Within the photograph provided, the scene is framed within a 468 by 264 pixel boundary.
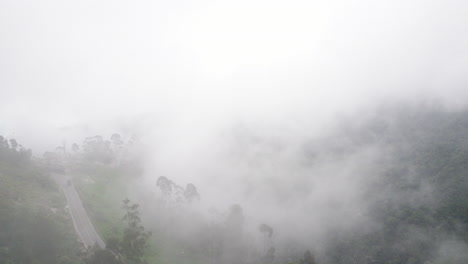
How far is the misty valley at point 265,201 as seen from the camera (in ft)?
243

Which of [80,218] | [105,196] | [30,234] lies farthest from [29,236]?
[105,196]

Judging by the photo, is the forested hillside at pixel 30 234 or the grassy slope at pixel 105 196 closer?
the forested hillside at pixel 30 234

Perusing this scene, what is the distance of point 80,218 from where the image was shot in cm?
9044

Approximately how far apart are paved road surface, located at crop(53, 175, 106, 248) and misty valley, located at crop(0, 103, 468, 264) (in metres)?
0.38

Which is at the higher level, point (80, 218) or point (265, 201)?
point (265, 201)

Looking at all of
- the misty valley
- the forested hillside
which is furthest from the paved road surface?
the forested hillside

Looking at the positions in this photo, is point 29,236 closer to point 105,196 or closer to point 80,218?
point 80,218

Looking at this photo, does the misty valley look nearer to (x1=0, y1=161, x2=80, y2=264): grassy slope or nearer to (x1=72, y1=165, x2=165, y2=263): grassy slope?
(x1=0, y1=161, x2=80, y2=264): grassy slope

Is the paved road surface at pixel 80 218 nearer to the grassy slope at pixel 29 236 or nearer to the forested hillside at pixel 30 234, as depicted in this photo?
the forested hillside at pixel 30 234

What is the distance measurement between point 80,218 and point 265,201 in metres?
79.0

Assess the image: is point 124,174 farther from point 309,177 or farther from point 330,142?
point 330,142

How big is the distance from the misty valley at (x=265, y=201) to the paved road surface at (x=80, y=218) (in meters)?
0.38

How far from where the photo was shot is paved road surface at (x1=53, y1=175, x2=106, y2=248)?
79188 millimetres

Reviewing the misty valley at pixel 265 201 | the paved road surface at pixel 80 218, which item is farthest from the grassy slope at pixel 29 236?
the paved road surface at pixel 80 218
